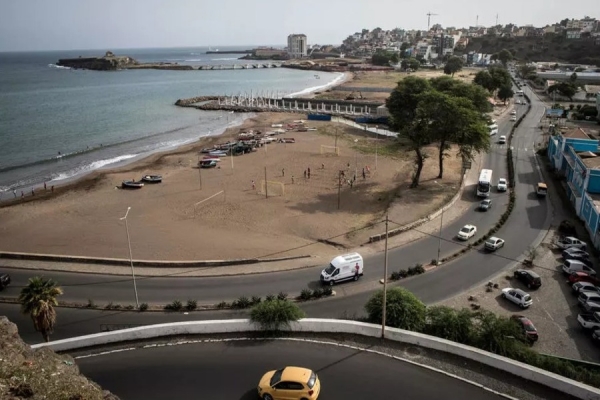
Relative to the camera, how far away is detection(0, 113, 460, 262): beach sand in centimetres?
2862

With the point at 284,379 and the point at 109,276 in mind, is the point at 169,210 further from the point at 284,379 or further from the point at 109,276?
the point at 284,379

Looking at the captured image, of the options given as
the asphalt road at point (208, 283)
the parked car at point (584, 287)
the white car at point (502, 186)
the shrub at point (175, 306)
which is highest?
the white car at point (502, 186)

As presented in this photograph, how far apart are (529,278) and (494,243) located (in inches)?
162

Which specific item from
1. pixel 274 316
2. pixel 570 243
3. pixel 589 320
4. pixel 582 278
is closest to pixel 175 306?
pixel 274 316

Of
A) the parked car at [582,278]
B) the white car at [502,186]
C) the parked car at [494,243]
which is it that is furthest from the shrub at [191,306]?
the white car at [502,186]

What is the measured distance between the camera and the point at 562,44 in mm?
172375

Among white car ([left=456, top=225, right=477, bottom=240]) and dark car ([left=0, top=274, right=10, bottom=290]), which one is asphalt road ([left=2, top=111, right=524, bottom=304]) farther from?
white car ([left=456, top=225, right=477, bottom=240])

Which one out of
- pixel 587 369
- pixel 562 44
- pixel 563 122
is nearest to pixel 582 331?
pixel 587 369

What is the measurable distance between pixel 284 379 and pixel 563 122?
6651cm

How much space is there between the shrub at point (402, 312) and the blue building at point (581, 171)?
16421mm

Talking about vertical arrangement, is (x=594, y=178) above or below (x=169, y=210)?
above

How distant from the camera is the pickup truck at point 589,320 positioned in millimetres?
18641

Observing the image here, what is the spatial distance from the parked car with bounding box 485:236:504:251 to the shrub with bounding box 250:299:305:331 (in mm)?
15244

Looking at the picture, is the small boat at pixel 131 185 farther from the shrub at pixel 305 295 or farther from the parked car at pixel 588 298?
the parked car at pixel 588 298
